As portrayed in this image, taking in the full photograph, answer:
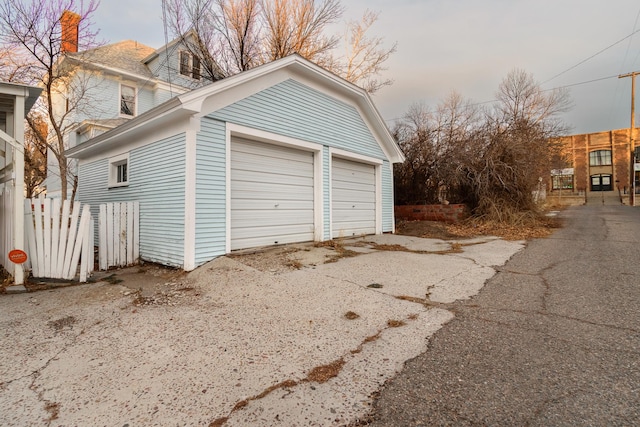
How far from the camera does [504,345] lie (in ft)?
8.40

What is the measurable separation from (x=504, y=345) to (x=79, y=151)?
34.3 feet

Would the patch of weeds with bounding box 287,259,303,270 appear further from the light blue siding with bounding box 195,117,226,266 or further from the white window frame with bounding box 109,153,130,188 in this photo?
the white window frame with bounding box 109,153,130,188

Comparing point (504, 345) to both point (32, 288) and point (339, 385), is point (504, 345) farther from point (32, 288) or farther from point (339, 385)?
point (32, 288)

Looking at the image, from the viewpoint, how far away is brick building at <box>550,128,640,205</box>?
116 feet

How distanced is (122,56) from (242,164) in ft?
43.8

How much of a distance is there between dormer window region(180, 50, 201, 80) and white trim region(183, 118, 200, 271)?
9.61 meters

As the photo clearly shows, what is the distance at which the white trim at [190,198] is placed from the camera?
5246 millimetres

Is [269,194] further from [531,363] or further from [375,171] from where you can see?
[531,363]

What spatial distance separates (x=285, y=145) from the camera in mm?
7098

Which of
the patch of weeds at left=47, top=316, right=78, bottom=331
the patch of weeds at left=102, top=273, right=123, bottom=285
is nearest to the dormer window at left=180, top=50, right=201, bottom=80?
the patch of weeds at left=102, top=273, right=123, bottom=285

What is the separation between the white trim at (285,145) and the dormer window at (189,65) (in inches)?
345

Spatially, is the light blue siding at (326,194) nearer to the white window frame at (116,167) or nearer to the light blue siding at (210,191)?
the light blue siding at (210,191)

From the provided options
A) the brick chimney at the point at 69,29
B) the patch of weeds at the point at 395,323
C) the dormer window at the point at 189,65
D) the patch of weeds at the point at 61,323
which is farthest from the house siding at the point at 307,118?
the brick chimney at the point at 69,29

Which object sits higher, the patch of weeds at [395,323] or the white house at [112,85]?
the white house at [112,85]
